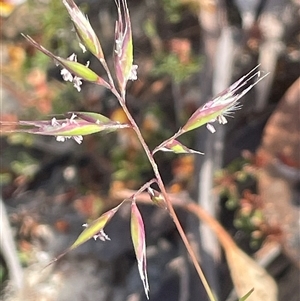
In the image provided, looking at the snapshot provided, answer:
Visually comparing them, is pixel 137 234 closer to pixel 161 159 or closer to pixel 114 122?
pixel 114 122

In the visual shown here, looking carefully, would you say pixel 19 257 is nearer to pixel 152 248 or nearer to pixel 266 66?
pixel 152 248

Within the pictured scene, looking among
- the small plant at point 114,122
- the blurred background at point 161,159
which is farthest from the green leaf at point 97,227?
the blurred background at point 161,159

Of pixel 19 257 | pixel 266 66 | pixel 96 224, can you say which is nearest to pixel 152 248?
pixel 19 257

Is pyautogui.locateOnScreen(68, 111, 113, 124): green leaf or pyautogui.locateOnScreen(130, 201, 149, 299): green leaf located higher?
pyautogui.locateOnScreen(68, 111, 113, 124): green leaf

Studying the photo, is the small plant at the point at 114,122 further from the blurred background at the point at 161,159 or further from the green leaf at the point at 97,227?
the blurred background at the point at 161,159

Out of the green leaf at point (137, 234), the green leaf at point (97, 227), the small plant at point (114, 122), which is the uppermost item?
the small plant at point (114, 122)

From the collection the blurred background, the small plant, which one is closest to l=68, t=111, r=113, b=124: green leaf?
the small plant

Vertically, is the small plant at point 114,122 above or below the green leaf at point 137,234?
above

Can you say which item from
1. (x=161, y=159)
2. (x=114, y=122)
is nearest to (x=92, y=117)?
(x=114, y=122)

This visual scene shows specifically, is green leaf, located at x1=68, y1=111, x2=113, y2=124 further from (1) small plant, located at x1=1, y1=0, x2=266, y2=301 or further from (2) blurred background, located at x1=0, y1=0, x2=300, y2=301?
(2) blurred background, located at x1=0, y1=0, x2=300, y2=301

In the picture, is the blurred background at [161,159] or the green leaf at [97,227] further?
the blurred background at [161,159]
